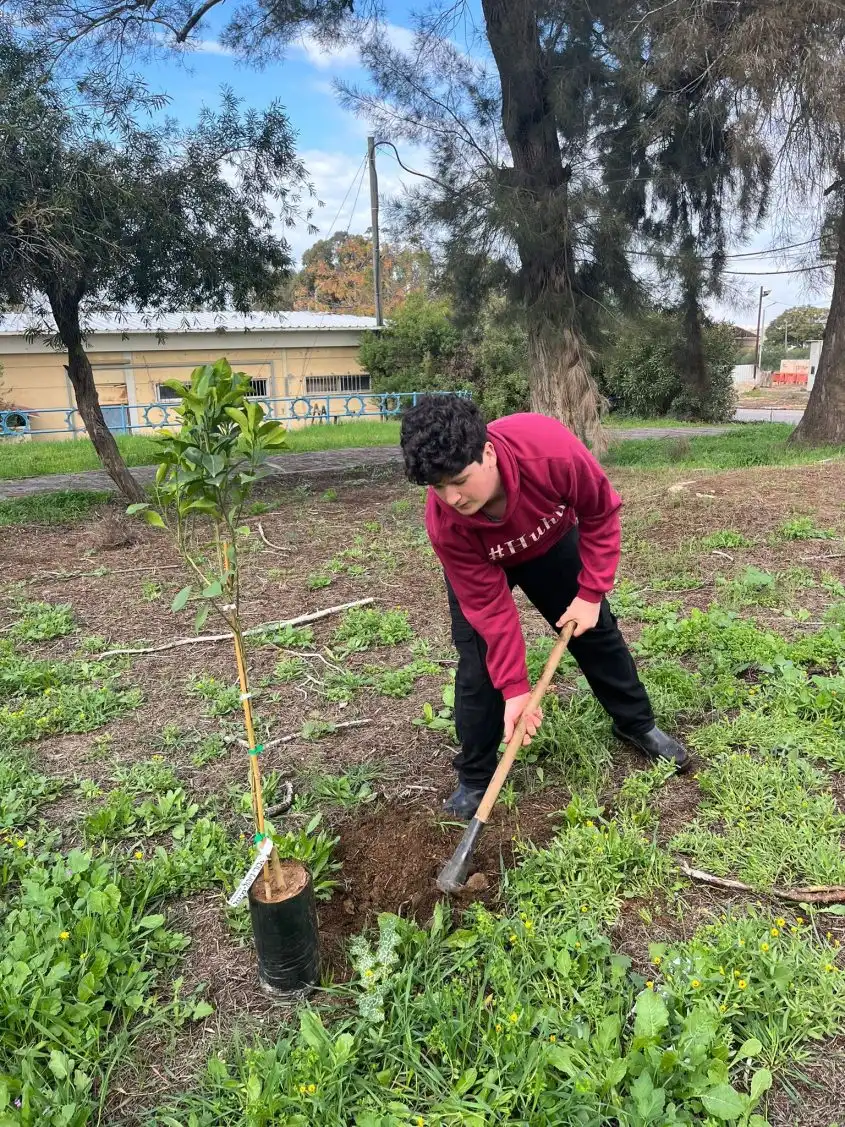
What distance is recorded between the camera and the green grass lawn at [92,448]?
10891 millimetres

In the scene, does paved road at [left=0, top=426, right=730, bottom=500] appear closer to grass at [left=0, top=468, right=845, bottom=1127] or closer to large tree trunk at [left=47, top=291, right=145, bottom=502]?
large tree trunk at [left=47, top=291, right=145, bottom=502]

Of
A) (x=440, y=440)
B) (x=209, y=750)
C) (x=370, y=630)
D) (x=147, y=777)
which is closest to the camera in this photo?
(x=440, y=440)

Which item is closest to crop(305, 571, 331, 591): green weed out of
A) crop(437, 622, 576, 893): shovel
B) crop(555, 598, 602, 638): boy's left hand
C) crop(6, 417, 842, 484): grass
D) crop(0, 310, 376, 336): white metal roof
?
crop(6, 417, 842, 484): grass

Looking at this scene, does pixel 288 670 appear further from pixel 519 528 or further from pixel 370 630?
pixel 519 528

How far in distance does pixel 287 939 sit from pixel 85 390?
649 centimetres

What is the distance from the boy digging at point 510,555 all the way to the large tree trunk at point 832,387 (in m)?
8.16

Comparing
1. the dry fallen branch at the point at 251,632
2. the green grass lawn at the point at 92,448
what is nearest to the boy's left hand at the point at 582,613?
the dry fallen branch at the point at 251,632

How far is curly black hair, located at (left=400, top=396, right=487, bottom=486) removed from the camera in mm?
1753

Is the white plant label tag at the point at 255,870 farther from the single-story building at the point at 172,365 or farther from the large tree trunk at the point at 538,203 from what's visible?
the single-story building at the point at 172,365

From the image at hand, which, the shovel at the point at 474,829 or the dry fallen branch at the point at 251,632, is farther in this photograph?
the dry fallen branch at the point at 251,632

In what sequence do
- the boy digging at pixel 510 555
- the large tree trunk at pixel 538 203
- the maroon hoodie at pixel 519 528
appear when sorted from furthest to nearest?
the large tree trunk at pixel 538 203 < the maroon hoodie at pixel 519 528 < the boy digging at pixel 510 555

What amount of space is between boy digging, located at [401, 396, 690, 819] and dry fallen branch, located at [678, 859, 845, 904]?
52 centimetres

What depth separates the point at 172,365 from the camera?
800 inches

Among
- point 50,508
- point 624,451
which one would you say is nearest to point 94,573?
point 50,508
